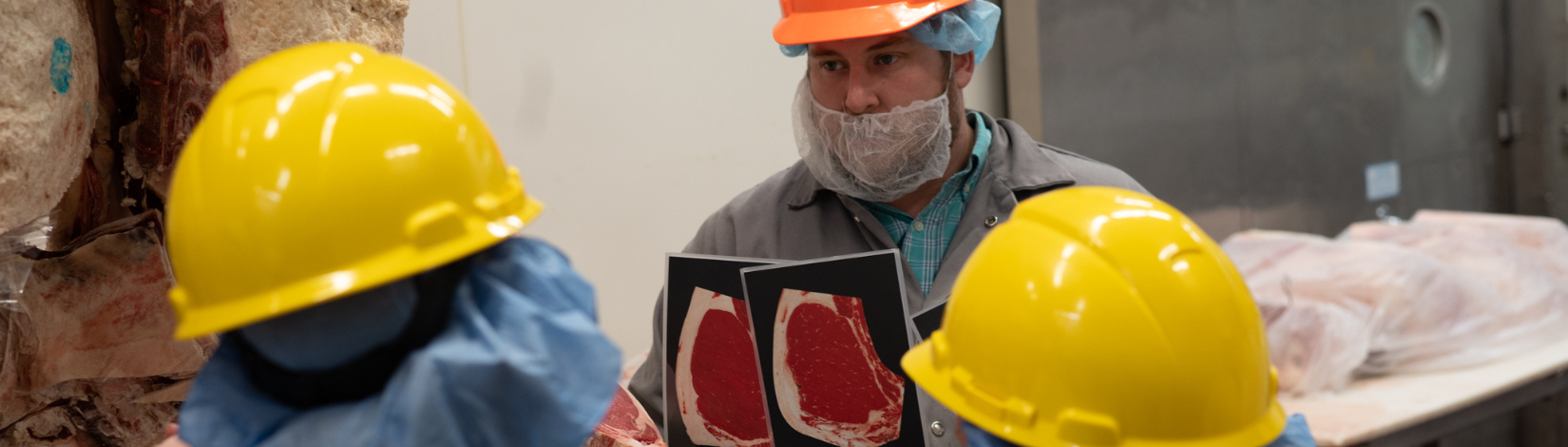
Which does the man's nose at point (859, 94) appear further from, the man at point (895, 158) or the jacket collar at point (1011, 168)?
the jacket collar at point (1011, 168)

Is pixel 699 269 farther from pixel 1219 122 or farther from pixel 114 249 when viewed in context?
pixel 1219 122

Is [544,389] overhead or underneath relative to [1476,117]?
overhead

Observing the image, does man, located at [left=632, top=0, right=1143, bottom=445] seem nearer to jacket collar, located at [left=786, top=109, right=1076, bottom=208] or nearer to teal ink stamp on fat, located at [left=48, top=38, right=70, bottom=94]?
jacket collar, located at [left=786, top=109, right=1076, bottom=208]

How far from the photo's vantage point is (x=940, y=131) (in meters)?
Result: 1.95

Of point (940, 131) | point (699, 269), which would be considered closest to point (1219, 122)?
point (940, 131)

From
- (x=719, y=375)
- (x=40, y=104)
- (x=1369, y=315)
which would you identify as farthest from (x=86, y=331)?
(x=1369, y=315)

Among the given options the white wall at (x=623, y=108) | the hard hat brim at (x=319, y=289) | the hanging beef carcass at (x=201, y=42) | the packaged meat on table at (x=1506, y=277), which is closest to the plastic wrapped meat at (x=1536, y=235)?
the packaged meat on table at (x=1506, y=277)

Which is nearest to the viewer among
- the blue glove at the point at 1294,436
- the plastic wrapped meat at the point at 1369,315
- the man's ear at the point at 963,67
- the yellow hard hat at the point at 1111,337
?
the yellow hard hat at the point at 1111,337

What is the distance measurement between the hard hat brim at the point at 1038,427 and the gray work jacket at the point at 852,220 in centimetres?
74

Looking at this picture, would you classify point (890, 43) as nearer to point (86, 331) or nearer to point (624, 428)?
point (624, 428)

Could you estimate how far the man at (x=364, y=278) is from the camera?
0.75 metres

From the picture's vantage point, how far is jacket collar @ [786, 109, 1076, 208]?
1.90 metres

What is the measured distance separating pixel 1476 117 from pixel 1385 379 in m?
3.23

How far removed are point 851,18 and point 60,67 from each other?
1.19 meters
